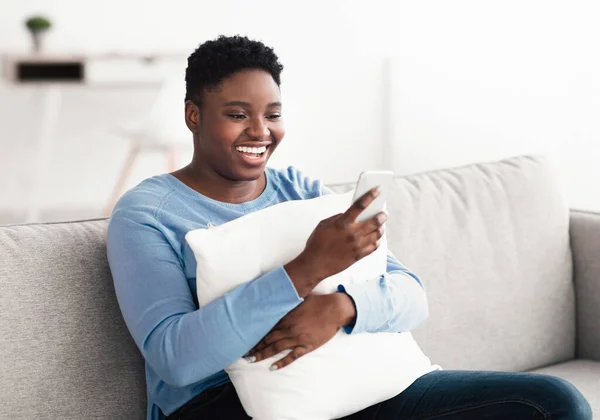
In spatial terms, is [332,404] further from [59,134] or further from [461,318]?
[59,134]

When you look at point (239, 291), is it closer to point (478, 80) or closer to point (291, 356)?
point (291, 356)

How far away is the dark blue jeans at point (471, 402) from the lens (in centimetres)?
138

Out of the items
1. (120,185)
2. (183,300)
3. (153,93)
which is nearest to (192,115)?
(183,300)

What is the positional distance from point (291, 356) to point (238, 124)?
0.39 meters

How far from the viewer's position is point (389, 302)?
4.90 ft

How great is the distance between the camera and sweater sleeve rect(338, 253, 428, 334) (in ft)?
4.71

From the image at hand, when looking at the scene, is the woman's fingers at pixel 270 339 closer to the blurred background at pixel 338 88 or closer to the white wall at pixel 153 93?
the blurred background at pixel 338 88

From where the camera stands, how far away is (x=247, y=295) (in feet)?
4.41

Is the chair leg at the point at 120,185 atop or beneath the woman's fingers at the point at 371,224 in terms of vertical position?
beneath

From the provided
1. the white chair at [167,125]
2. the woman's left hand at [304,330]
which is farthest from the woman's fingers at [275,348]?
the white chair at [167,125]

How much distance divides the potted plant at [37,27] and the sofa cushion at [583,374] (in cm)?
296

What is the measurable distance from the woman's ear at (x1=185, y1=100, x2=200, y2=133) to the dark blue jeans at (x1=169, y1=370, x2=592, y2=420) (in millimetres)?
434

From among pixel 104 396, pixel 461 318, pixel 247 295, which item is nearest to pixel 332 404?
pixel 247 295

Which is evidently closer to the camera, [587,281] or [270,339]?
[270,339]
